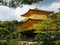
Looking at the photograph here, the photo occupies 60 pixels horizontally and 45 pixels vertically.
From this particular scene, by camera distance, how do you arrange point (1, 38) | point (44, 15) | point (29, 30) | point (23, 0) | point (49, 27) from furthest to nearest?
point (1, 38)
point (44, 15)
point (29, 30)
point (49, 27)
point (23, 0)

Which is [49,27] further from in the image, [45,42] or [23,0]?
[23,0]

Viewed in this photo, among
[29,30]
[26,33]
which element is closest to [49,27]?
[29,30]

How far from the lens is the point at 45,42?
16828 millimetres

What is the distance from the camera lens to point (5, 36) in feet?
101

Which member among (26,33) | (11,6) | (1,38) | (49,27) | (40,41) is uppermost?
(11,6)

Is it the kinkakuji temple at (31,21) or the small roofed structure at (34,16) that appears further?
the small roofed structure at (34,16)

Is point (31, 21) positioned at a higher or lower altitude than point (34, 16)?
higher

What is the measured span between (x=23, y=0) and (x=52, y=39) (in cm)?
424

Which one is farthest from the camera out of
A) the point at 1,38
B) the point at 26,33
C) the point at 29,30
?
the point at 1,38

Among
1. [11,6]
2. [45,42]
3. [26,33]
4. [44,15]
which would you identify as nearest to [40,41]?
[45,42]

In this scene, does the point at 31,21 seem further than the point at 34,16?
No

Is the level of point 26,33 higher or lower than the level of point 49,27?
lower

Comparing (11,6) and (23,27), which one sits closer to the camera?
(11,6)

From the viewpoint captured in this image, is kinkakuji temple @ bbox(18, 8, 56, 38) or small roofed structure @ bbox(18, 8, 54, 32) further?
small roofed structure @ bbox(18, 8, 54, 32)
